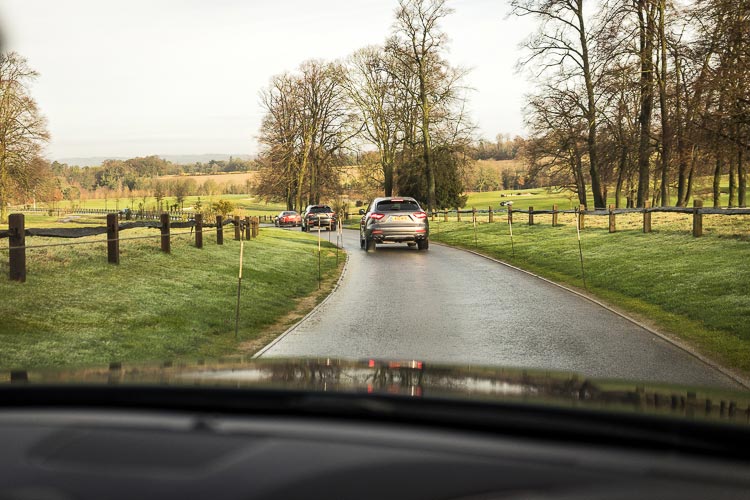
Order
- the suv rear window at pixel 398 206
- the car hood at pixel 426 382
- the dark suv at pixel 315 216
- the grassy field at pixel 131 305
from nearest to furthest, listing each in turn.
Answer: the car hood at pixel 426 382
the grassy field at pixel 131 305
the suv rear window at pixel 398 206
the dark suv at pixel 315 216

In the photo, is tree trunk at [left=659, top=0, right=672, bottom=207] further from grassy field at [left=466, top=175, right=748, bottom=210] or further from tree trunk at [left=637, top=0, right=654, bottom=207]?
grassy field at [left=466, top=175, right=748, bottom=210]

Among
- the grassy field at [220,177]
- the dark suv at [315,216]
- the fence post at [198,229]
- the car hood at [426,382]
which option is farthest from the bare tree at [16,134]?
the grassy field at [220,177]

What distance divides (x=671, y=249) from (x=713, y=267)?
399cm

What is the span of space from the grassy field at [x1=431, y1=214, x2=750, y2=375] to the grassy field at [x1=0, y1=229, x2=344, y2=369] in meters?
6.62

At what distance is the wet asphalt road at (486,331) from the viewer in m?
8.22

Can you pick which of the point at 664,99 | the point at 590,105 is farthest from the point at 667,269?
the point at 590,105

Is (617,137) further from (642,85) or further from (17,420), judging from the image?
(17,420)

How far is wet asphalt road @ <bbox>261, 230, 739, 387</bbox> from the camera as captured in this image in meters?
8.22

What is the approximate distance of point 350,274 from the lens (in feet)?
64.9

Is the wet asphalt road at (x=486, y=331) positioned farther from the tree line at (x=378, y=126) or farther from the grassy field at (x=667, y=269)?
the tree line at (x=378, y=126)

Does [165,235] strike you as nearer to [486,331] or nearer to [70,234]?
[70,234]

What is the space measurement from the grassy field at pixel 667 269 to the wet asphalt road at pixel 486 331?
2.77 feet

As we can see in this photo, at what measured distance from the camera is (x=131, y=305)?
12.0 m

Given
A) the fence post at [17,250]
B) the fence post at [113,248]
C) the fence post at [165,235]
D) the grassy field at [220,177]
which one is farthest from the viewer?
the grassy field at [220,177]
